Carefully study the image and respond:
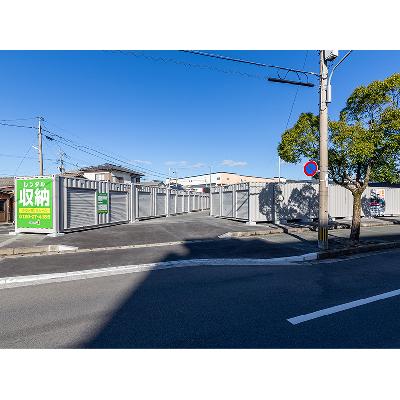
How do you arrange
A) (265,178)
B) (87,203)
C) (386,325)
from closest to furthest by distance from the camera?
(386,325) → (87,203) → (265,178)

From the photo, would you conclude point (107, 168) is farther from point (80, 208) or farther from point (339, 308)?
point (339, 308)

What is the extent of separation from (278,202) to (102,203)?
11.3 metres

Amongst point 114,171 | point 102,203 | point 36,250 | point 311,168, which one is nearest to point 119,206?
Answer: point 102,203

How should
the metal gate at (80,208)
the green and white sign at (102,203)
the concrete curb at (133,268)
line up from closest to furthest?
the concrete curb at (133,268) → the metal gate at (80,208) → the green and white sign at (102,203)

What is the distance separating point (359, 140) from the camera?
8.71 meters

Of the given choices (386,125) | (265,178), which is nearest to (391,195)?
(386,125)

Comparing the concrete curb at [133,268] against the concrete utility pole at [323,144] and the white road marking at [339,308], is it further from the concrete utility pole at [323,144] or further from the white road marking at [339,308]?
the white road marking at [339,308]

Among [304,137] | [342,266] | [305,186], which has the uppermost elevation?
[304,137]

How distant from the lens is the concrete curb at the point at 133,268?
580 cm

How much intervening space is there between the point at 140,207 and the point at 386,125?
1646 centimetres

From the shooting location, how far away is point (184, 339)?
3176 mm

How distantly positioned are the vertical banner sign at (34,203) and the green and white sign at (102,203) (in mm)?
3088

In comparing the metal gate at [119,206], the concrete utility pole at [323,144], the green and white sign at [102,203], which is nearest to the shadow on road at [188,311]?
the concrete utility pole at [323,144]
